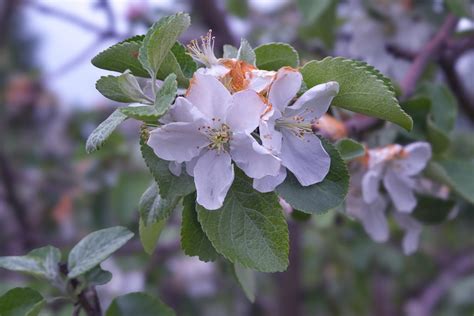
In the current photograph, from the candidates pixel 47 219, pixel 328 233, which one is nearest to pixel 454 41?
pixel 328 233

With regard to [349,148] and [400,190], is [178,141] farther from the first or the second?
[400,190]

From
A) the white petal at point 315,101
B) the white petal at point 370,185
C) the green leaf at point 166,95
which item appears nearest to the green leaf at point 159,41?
the green leaf at point 166,95

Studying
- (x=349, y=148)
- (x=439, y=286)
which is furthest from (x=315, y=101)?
(x=439, y=286)

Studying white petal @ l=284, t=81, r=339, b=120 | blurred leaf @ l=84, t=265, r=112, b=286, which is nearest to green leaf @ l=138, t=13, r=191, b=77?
white petal @ l=284, t=81, r=339, b=120

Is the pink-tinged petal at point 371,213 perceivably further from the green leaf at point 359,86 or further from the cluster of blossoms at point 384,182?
the green leaf at point 359,86

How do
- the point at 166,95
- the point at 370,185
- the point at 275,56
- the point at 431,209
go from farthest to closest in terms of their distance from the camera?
the point at 431,209
the point at 370,185
the point at 275,56
the point at 166,95

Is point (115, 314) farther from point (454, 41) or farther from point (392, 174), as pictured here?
point (454, 41)

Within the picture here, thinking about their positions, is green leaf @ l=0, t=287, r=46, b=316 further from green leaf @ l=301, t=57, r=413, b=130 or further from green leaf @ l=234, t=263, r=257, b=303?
green leaf @ l=301, t=57, r=413, b=130
